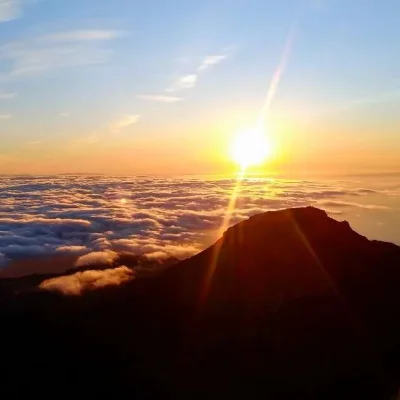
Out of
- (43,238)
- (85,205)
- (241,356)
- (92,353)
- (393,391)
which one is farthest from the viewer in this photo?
(85,205)

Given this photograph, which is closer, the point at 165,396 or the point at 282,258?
the point at 165,396

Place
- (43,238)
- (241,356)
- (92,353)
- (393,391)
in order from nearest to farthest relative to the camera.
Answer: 1. (393,391)
2. (241,356)
3. (92,353)
4. (43,238)

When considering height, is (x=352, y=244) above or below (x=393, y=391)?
above

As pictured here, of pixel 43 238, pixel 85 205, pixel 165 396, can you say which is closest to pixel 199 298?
pixel 165 396

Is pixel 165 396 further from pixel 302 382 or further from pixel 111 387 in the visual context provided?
pixel 302 382

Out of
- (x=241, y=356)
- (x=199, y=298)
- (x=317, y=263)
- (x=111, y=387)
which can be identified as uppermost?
(x=317, y=263)

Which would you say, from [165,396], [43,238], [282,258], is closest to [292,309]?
[282,258]
